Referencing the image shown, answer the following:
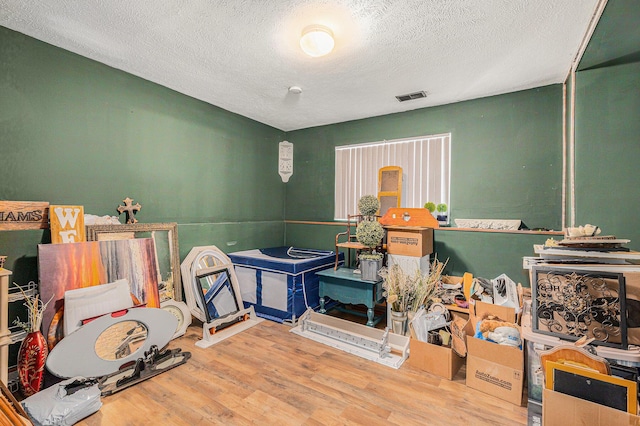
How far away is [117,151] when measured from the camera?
108 inches

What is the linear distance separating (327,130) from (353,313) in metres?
2.64

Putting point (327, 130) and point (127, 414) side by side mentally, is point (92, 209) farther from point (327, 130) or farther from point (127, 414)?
point (327, 130)

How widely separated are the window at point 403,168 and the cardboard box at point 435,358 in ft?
5.71

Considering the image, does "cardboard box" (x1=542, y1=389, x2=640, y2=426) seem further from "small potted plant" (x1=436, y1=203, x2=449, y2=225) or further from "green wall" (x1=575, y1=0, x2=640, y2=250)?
"small potted plant" (x1=436, y1=203, x2=449, y2=225)

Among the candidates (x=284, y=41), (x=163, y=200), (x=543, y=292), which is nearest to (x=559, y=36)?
(x=543, y=292)

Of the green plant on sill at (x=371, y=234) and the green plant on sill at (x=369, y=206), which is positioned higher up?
the green plant on sill at (x=369, y=206)

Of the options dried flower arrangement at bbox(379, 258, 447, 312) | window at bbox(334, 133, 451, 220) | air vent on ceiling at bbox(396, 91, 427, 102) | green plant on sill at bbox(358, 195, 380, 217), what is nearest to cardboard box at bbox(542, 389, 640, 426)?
dried flower arrangement at bbox(379, 258, 447, 312)

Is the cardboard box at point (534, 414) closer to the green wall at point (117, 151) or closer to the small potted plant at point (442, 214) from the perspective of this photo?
the small potted plant at point (442, 214)

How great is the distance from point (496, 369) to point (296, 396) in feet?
4.48

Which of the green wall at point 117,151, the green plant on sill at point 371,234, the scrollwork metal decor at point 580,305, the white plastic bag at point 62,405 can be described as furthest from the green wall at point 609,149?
the green wall at point 117,151

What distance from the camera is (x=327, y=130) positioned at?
4336mm

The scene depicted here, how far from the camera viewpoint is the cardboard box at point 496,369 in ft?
6.09

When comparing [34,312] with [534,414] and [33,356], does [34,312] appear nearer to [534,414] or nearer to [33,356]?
[33,356]

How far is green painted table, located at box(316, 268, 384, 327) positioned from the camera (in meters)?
2.94
